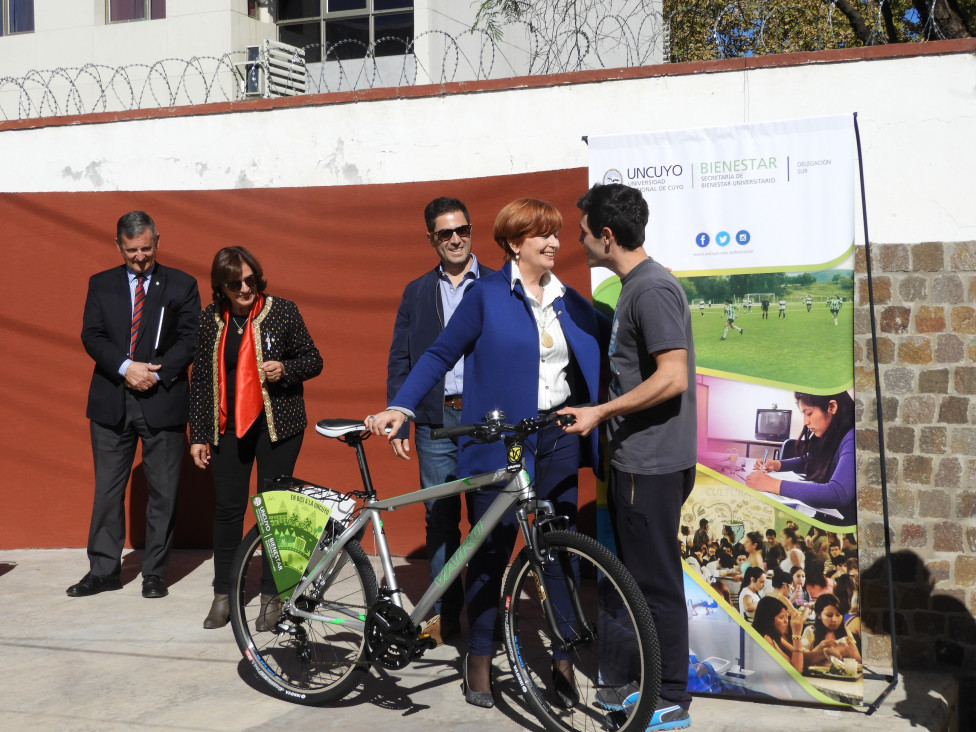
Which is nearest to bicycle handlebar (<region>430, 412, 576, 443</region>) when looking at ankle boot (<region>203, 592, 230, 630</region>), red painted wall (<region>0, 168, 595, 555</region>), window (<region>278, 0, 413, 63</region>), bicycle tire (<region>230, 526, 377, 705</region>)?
bicycle tire (<region>230, 526, 377, 705</region>)

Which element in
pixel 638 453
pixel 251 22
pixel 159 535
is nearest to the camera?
pixel 638 453

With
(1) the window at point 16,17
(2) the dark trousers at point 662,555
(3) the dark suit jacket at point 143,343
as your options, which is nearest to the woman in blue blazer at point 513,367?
(2) the dark trousers at point 662,555

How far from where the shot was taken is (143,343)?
546 centimetres

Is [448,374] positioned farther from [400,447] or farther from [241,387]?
[241,387]

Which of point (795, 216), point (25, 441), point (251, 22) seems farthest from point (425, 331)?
point (251, 22)

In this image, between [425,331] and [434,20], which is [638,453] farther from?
[434,20]

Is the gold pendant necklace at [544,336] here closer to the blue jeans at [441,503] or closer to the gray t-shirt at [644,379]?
the gray t-shirt at [644,379]

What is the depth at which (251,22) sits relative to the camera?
15953mm

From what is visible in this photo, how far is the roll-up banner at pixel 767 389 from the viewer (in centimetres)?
386

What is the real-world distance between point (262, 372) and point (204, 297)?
1873mm

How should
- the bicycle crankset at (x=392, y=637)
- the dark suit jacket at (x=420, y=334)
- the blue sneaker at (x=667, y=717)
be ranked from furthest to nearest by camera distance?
the dark suit jacket at (x=420, y=334)
the bicycle crankset at (x=392, y=637)
the blue sneaker at (x=667, y=717)

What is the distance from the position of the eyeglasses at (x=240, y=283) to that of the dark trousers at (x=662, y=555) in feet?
6.72

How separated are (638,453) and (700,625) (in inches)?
35.8

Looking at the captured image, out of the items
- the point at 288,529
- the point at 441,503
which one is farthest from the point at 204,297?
the point at 288,529
